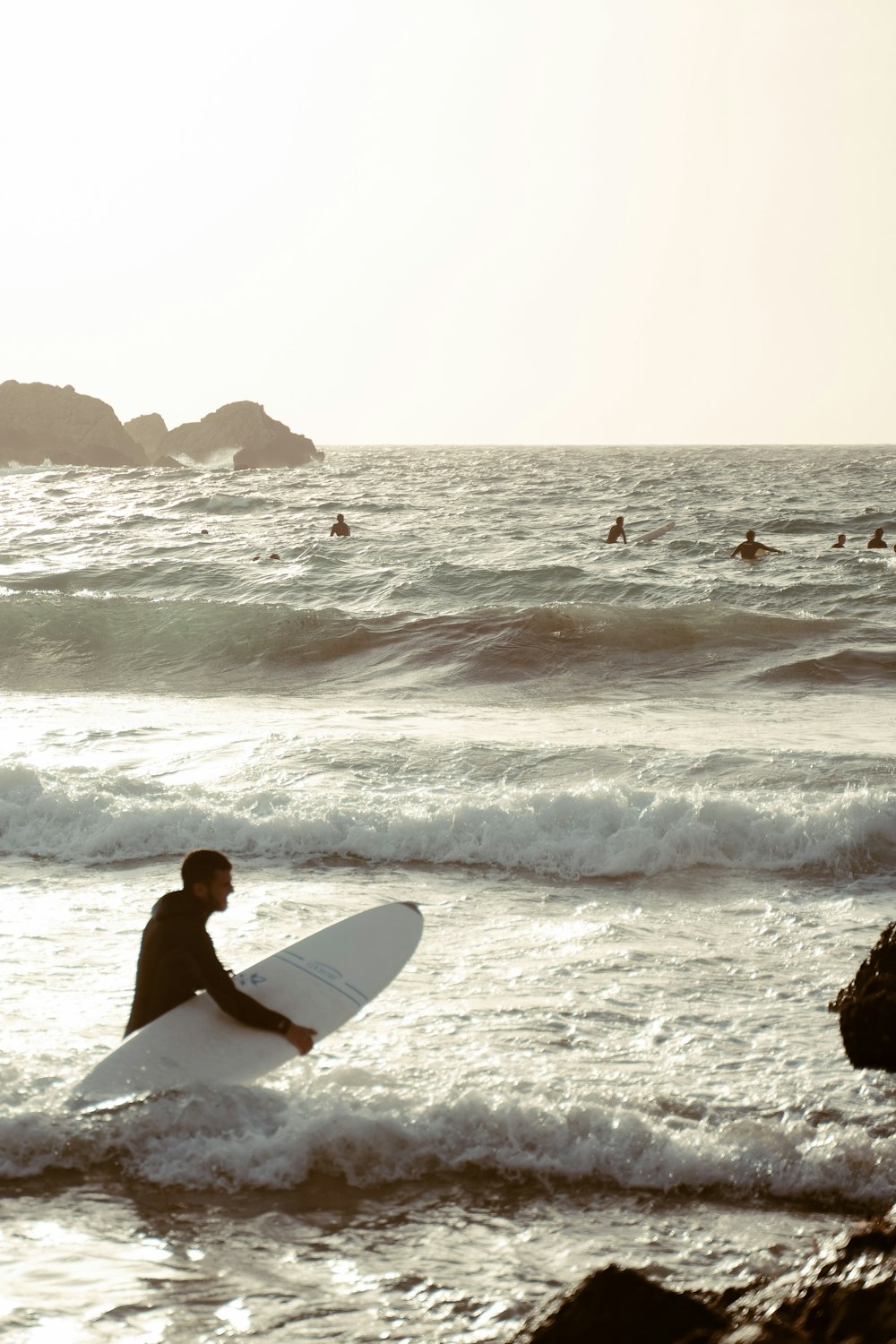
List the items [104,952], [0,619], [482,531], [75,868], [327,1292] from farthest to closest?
[482,531] → [0,619] → [75,868] → [104,952] → [327,1292]

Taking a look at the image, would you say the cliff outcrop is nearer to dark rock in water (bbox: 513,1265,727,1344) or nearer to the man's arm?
the man's arm

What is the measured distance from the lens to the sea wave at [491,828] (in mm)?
8664

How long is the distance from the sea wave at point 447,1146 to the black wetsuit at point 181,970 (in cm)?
32

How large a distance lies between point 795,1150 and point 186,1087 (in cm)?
232

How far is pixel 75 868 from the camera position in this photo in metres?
8.68

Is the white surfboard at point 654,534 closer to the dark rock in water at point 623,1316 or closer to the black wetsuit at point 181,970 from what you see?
the black wetsuit at point 181,970

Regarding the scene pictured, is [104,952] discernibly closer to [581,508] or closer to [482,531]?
[482,531]

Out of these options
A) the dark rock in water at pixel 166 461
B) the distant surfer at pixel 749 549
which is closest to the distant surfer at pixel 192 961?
the distant surfer at pixel 749 549

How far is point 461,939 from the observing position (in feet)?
22.7

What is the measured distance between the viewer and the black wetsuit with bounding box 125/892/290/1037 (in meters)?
4.76

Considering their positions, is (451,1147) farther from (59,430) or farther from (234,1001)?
(59,430)

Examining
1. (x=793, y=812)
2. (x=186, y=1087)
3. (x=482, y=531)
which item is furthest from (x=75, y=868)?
(x=482, y=531)

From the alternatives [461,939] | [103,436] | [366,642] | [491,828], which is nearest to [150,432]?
[103,436]

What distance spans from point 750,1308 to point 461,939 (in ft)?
14.4
